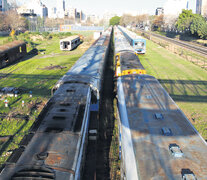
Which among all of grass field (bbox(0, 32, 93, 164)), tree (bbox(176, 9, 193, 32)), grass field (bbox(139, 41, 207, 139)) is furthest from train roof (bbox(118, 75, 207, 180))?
tree (bbox(176, 9, 193, 32))

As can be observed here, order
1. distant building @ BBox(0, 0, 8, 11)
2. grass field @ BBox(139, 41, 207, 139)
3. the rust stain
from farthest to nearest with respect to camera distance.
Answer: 1. distant building @ BBox(0, 0, 8, 11)
2. grass field @ BBox(139, 41, 207, 139)
3. the rust stain

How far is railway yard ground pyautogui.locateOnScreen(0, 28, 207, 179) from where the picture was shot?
9609 millimetres

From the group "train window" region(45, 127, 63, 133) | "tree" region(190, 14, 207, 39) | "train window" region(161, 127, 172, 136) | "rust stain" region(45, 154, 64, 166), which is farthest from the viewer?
"tree" region(190, 14, 207, 39)

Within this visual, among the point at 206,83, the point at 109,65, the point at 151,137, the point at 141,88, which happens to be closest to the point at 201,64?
the point at 206,83

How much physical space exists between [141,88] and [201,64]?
909 inches

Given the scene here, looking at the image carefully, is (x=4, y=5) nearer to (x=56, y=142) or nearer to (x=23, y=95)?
A: (x=23, y=95)

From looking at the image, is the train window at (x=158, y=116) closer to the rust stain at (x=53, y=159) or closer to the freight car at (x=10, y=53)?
the rust stain at (x=53, y=159)

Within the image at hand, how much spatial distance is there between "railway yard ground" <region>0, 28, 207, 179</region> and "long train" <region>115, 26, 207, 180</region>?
2401mm

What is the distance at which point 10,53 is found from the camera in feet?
85.5

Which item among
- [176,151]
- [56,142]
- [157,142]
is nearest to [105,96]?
[157,142]

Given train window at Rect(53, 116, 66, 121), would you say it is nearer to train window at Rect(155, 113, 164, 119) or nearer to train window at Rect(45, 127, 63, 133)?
train window at Rect(45, 127, 63, 133)

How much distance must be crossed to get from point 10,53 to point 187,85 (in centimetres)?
2496

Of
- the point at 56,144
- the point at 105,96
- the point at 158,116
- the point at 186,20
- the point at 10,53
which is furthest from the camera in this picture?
the point at 186,20

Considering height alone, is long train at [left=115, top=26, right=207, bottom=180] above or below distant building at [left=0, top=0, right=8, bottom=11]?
below
